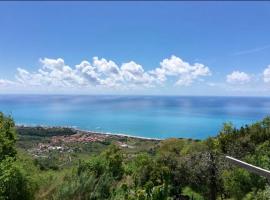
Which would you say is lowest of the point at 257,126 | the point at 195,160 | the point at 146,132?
the point at 146,132

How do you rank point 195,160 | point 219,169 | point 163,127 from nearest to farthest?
point 219,169 < point 195,160 < point 163,127

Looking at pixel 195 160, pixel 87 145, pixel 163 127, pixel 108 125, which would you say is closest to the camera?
pixel 195 160

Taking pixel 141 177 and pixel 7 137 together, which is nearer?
pixel 7 137

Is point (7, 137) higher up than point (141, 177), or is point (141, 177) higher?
point (7, 137)

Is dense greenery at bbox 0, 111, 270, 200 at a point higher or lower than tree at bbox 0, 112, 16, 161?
lower

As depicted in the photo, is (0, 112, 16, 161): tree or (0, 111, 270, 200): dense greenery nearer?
(0, 111, 270, 200): dense greenery

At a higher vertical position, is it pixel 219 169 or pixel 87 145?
pixel 219 169

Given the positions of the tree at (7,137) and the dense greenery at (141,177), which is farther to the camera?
the tree at (7,137)

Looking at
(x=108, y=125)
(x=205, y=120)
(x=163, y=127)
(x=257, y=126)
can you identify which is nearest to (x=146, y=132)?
(x=163, y=127)

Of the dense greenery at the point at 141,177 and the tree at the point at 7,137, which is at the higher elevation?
the tree at the point at 7,137

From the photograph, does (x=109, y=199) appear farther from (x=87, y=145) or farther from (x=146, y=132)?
(x=146, y=132)

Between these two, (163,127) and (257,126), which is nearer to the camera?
(257,126)
